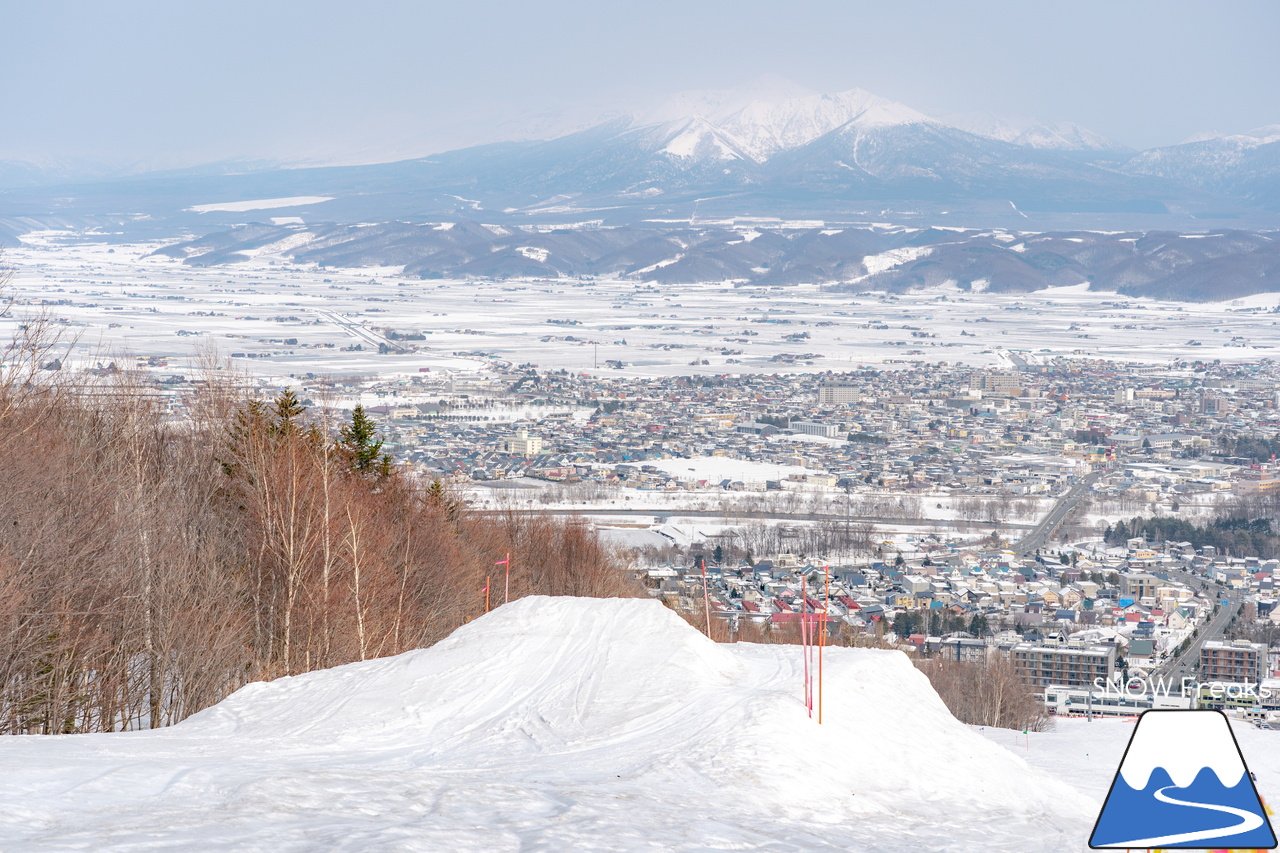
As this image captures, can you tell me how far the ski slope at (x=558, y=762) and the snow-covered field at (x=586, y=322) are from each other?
46402 millimetres

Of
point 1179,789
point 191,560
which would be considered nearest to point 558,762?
point 1179,789

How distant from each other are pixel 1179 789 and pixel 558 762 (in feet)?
15.4

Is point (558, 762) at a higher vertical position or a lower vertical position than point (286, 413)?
lower

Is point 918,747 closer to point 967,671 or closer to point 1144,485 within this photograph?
point 967,671

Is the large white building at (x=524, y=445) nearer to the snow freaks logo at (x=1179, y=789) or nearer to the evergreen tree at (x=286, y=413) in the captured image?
the evergreen tree at (x=286, y=413)

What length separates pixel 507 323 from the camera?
92312 mm

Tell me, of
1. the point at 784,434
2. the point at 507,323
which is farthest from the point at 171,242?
the point at 784,434

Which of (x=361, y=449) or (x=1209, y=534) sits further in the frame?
(x=1209, y=534)

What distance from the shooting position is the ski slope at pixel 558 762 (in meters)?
5.25

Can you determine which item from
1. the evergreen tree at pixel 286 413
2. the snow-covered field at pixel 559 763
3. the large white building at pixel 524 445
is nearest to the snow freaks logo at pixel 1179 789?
the snow-covered field at pixel 559 763

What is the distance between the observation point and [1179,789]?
303cm

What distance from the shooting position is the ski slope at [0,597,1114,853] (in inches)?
207

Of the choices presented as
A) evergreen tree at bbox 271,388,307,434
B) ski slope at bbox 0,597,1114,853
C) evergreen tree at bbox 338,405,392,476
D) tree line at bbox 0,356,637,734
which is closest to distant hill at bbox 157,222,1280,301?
evergreen tree at bbox 338,405,392,476

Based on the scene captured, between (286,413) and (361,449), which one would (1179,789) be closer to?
(286,413)
